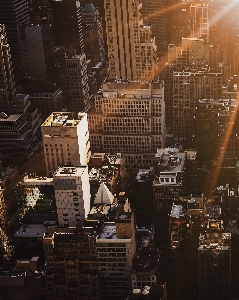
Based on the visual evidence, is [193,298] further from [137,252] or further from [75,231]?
[75,231]

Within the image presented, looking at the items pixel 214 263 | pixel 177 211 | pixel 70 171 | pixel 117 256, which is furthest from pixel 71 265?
pixel 177 211

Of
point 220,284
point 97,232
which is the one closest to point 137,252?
point 97,232

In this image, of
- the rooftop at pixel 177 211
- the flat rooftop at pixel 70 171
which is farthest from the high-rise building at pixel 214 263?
the flat rooftop at pixel 70 171

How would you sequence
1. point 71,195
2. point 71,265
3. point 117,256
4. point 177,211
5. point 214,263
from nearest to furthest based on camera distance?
point 71,265 < point 214,263 < point 117,256 < point 71,195 < point 177,211

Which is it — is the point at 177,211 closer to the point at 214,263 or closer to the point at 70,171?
the point at 214,263

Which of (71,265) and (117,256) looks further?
(117,256)

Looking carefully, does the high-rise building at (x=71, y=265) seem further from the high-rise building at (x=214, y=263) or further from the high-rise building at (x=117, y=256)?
the high-rise building at (x=214, y=263)

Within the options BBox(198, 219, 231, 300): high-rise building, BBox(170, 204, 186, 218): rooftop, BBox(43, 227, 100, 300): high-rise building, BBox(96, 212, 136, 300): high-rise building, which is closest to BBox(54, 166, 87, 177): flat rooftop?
BBox(43, 227, 100, 300): high-rise building

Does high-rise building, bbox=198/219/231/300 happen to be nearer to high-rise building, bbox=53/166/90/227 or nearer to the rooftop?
the rooftop
